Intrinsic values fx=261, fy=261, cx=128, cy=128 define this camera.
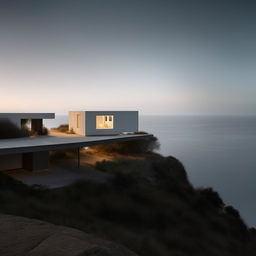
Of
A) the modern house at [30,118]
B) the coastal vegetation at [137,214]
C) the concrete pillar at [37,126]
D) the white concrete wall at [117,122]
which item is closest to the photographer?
the coastal vegetation at [137,214]

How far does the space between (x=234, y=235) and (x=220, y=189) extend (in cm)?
3133

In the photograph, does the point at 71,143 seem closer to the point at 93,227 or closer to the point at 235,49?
the point at 93,227

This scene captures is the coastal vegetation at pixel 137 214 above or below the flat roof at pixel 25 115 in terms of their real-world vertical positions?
below

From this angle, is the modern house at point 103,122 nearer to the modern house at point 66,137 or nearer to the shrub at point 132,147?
the modern house at point 66,137

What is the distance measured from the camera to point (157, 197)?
10508 mm

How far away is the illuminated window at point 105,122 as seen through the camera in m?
16.4

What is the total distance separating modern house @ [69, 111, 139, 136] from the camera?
15750 mm

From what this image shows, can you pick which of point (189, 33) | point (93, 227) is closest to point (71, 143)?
point (93, 227)

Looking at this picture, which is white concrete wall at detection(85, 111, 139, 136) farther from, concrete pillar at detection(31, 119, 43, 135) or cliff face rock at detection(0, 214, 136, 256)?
cliff face rock at detection(0, 214, 136, 256)

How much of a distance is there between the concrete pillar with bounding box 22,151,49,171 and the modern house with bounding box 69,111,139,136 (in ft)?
13.4

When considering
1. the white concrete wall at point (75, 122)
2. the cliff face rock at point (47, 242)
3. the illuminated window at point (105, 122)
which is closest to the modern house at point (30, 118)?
the white concrete wall at point (75, 122)

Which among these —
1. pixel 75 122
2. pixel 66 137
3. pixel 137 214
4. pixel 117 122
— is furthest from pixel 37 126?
pixel 137 214

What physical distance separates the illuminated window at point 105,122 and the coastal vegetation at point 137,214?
3.73 meters

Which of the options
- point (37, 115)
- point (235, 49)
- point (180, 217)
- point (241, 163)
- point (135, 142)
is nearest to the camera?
point (180, 217)
